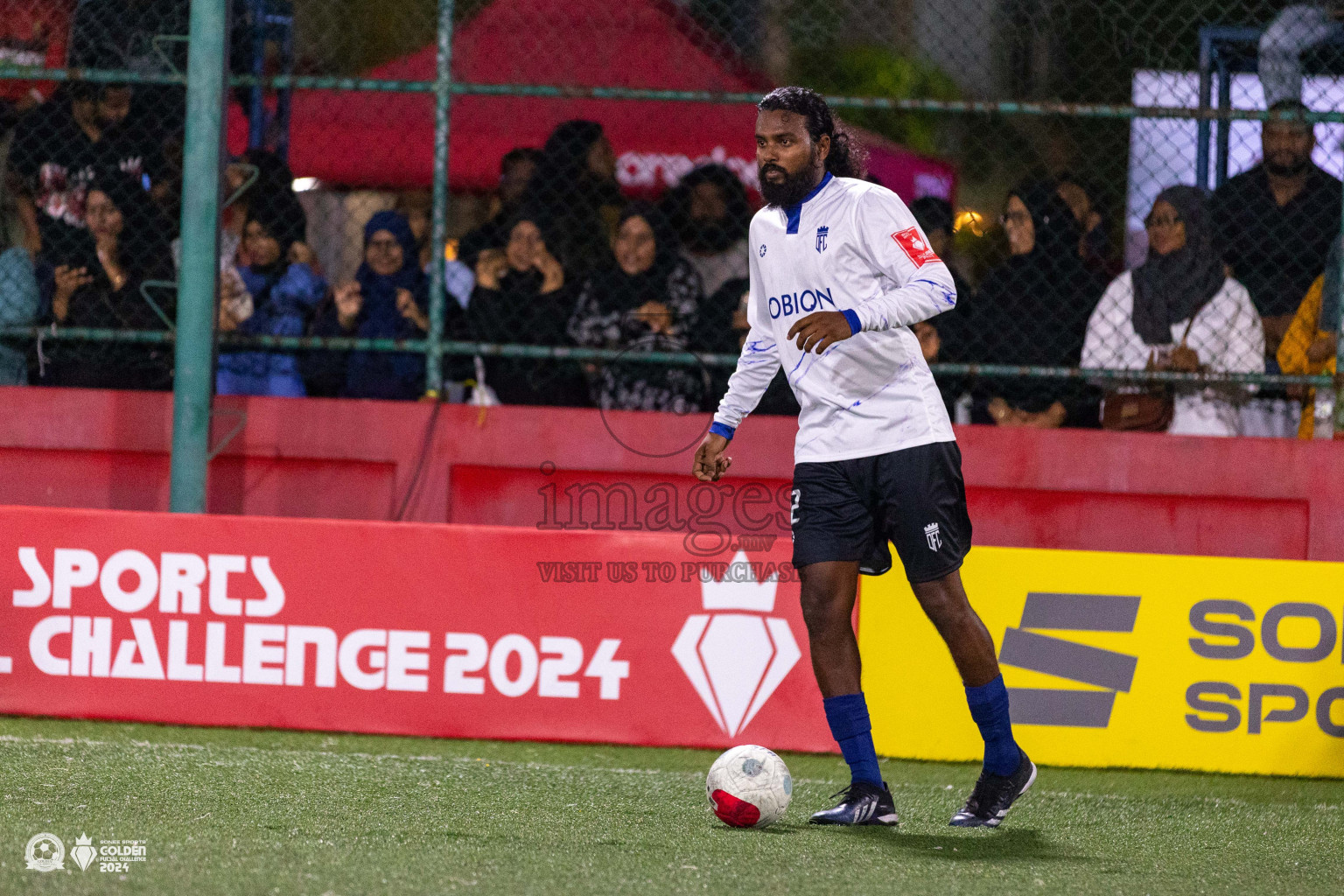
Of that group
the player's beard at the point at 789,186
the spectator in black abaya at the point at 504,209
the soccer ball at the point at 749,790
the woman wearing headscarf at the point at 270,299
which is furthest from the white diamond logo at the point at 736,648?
the woman wearing headscarf at the point at 270,299

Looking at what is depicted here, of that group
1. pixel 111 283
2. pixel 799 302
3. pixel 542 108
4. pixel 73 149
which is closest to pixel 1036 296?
pixel 799 302

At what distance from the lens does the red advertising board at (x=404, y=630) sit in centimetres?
543

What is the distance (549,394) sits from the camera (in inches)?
260

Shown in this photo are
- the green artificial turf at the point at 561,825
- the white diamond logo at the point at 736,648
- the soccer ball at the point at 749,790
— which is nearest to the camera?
the green artificial turf at the point at 561,825

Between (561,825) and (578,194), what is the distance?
10.9ft

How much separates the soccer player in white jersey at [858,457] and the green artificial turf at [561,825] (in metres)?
0.25

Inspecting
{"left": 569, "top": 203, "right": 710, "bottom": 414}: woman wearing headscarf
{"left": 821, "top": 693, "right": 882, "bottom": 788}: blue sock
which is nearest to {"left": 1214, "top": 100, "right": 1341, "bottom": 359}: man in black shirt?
{"left": 569, "top": 203, "right": 710, "bottom": 414}: woman wearing headscarf

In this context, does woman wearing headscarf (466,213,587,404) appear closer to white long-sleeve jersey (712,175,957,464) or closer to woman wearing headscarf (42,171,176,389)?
woman wearing headscarf (42,171,176,389)

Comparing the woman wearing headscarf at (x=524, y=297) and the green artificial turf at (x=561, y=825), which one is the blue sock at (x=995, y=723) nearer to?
the green artificial turf at (x=561, y=825)

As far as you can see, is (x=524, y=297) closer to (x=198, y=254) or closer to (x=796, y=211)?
(x=198, y=254)

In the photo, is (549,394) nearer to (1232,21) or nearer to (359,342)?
(359,342)

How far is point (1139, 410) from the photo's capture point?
6422 millimetres

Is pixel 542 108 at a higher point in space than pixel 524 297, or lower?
higher

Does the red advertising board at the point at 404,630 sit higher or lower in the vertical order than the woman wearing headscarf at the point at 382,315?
lower
